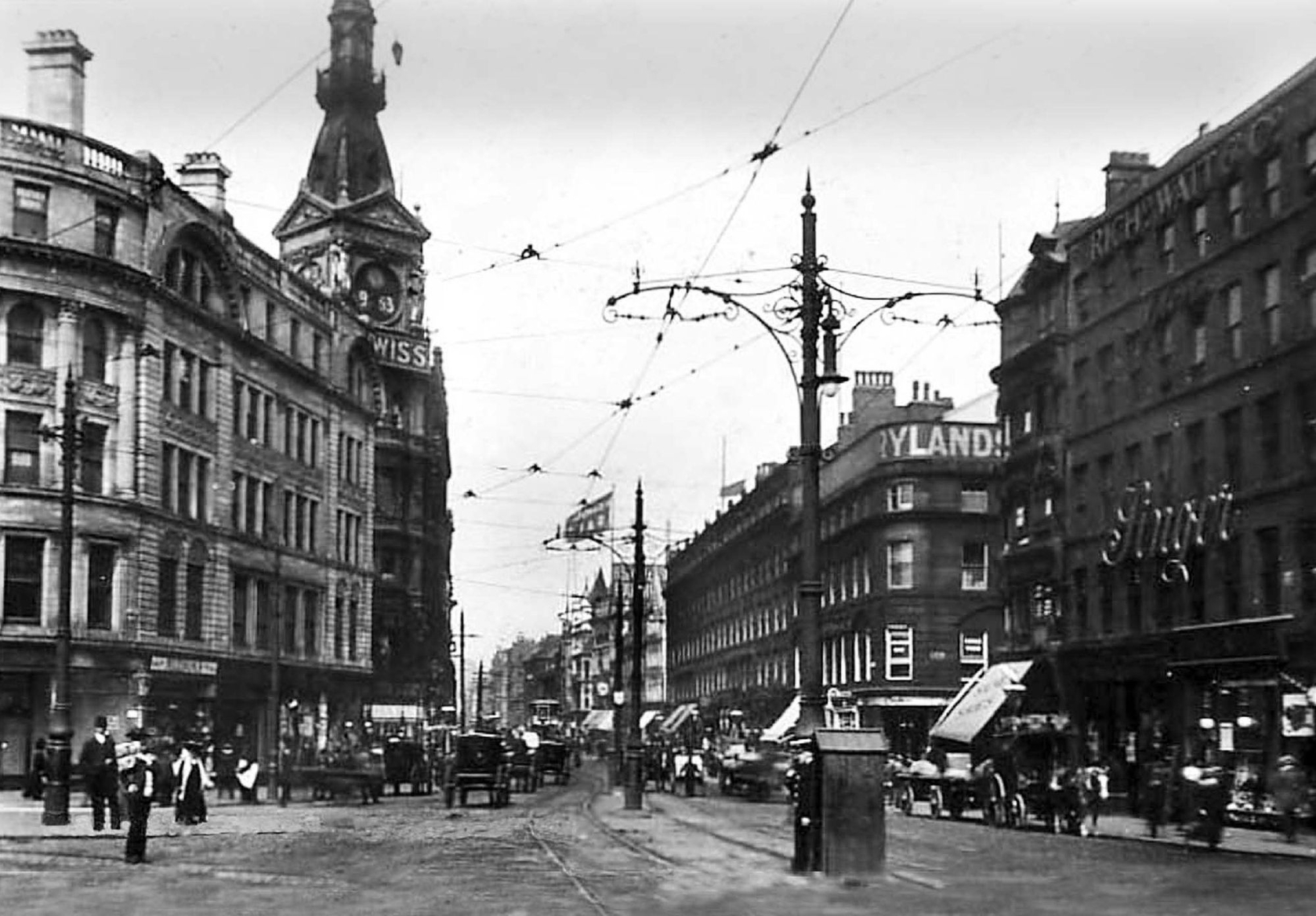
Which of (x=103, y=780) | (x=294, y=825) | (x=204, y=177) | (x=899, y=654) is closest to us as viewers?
(x=103, y=780)

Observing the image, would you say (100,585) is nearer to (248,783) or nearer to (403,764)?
(248,783)

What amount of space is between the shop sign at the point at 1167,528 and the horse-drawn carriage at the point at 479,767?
15.3 meters

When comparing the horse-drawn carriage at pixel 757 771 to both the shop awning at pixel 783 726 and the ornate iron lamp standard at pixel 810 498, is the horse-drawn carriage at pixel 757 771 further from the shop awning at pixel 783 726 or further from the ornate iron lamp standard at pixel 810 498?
the ornate iron lamp standard at pixel 810 498

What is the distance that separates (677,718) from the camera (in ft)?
287

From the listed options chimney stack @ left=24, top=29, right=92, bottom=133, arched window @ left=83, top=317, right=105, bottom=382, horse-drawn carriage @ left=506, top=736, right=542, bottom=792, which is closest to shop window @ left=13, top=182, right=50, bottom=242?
arched window @ left=83, top=317, right=105, bottom=382

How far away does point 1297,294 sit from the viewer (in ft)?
109

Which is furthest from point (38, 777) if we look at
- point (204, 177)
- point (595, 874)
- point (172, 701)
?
point (595, 874)

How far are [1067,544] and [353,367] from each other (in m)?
34.5

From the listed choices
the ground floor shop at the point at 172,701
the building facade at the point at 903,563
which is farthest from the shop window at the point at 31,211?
the building facade at the point at 903,563

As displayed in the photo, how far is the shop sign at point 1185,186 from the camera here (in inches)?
1372

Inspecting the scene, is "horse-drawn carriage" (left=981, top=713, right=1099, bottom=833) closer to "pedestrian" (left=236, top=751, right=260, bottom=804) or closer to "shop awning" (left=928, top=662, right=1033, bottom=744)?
"shop awning" (left=928, top=662, right=1033, bottom=744)

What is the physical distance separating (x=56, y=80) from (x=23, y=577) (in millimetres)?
14108

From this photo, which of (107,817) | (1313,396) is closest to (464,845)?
(107,817)

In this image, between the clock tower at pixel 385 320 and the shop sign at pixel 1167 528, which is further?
the clock tower at pixel 385 320
